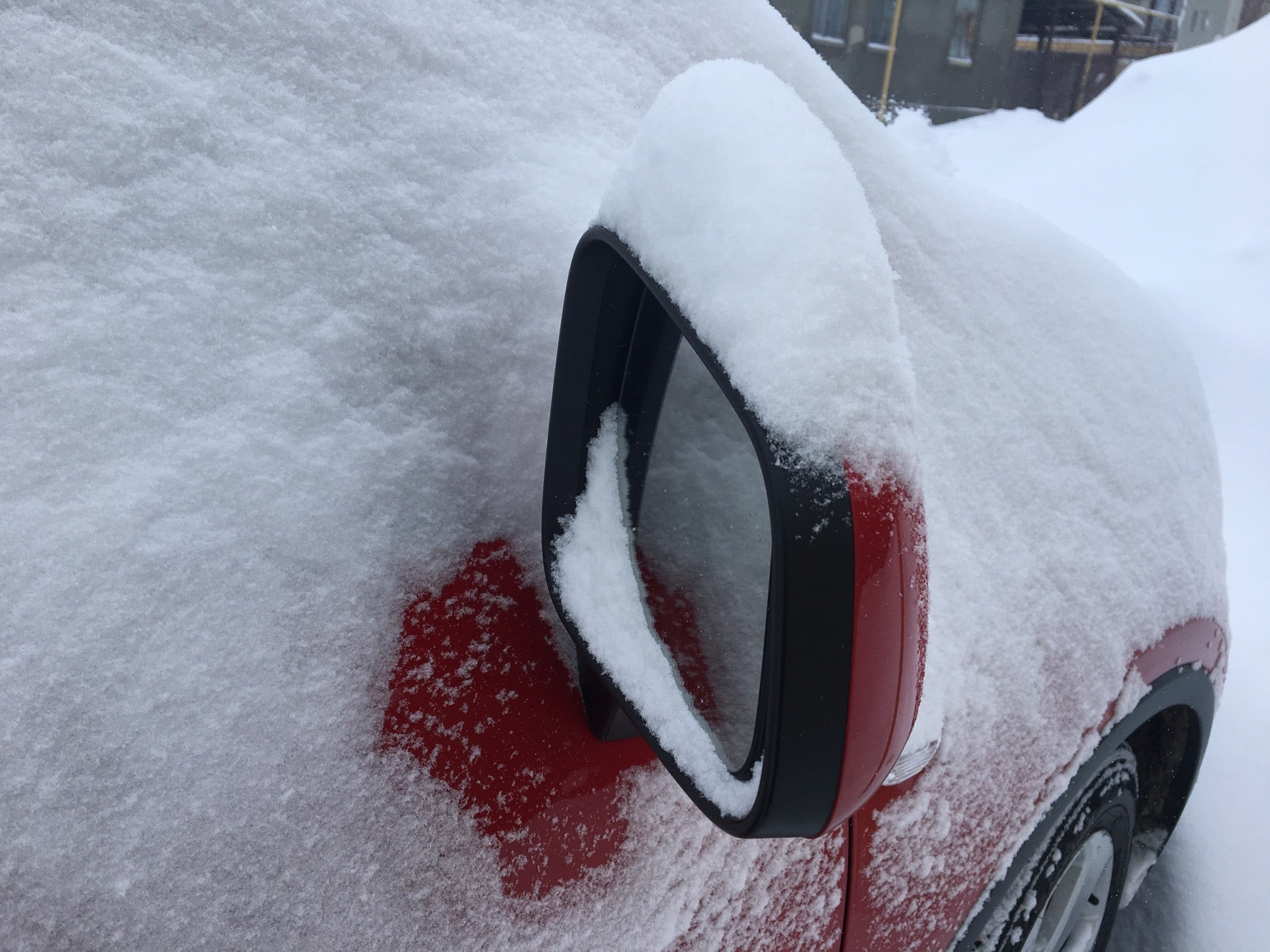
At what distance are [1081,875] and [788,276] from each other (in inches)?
65.6

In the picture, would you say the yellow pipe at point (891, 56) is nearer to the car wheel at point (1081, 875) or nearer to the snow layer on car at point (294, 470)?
the car wheel at point (1081, 875)

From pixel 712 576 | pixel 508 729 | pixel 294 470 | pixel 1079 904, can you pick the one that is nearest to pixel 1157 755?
pixel 1079 904

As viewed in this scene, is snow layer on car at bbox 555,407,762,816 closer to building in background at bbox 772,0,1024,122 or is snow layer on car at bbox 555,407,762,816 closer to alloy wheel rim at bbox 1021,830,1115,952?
alloy wheel rim at bbox 1021,830,1115,952

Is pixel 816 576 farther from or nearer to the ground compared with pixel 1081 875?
farther from the ground

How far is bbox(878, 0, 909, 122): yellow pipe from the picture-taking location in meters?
18.7

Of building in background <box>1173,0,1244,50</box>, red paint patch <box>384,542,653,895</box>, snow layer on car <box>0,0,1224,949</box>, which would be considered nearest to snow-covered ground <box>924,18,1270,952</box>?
snow layer on car <box>0,0,1224,949</box>

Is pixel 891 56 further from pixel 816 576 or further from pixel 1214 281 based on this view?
pixel 816 576

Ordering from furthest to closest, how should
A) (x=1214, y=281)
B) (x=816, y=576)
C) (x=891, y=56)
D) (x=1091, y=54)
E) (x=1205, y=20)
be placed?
(x=1205, y=20) → (x=1091, y=54) → (x=891, y=56) → (x=1214, y=281) → (x=816, y=576)

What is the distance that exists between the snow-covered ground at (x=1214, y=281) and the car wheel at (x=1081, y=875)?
1.05ft

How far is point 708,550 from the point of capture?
89 cm

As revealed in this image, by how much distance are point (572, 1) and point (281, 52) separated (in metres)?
0.50

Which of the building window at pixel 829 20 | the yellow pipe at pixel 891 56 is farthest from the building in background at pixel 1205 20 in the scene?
the building window at pixel 829 20

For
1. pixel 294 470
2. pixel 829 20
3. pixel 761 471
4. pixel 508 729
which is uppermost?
pixel 829 20

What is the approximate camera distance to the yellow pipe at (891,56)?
18.7 m
